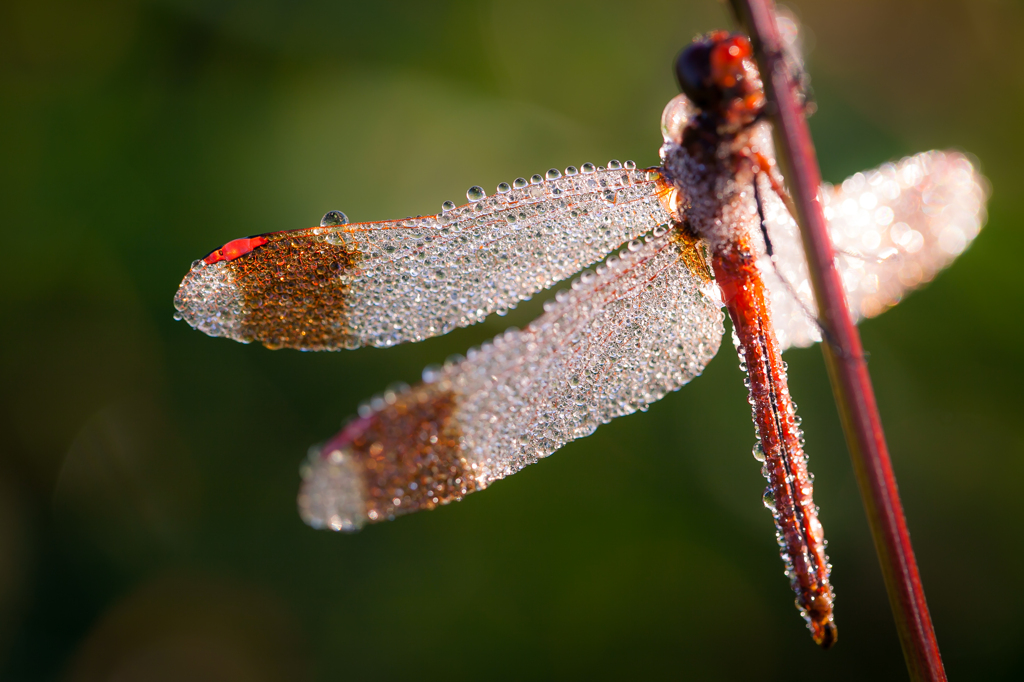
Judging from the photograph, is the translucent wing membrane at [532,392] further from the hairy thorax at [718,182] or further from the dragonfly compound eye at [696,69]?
the dragonfly compound eye at [696,69]

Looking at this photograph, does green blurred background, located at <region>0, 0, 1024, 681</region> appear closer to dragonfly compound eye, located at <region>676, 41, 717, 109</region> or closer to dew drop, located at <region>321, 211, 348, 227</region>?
dew drop, located at <region>321, 211, 348, 227</region>

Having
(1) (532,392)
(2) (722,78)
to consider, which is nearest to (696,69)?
(2) (722,78)

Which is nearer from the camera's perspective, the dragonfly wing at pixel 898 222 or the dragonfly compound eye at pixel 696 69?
the dragonfly compound eye at pixel 696 69

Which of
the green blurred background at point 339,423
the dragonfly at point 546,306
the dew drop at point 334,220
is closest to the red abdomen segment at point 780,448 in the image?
the dragonfly at point 546,306

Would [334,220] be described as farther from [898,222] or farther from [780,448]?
[898,222]

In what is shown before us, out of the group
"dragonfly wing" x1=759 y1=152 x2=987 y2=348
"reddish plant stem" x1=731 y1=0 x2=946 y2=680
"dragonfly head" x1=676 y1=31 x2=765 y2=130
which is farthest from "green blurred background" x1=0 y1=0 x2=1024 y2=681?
"reddish plant stem" x1=731 y1=0 x2=946 y2=680
